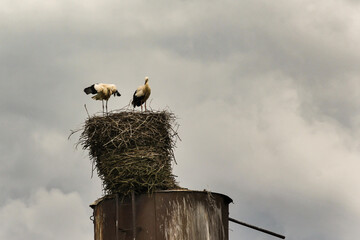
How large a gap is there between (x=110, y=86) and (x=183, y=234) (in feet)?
24.2

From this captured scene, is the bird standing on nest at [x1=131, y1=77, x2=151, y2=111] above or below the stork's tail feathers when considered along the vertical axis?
below

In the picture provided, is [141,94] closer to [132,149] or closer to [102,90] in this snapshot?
[102,90]

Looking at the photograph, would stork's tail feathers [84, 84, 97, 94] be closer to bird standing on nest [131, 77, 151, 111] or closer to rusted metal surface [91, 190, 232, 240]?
bird standing on nest [131, 77, 151, 111]

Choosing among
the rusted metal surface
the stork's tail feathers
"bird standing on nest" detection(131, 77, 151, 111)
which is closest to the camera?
the rusted metal surface

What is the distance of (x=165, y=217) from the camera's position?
1589cm

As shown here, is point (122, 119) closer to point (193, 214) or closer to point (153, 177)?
point (153, 177)

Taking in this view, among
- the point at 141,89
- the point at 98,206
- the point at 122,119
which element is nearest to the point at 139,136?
the point at 122,119

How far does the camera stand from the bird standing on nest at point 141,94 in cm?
2075

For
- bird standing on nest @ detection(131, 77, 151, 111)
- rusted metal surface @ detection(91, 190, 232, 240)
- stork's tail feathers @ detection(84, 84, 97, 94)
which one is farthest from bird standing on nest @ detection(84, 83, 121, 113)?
rusted metal surface @ detection(91, 190, 232, 240)

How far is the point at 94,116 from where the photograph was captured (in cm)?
1725

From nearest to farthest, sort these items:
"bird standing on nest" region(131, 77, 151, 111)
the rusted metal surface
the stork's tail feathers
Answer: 1. the rusted metal surface
2. "bird standing on nest" region(131, 77, 151, 111)
3. the stork's tail feathers

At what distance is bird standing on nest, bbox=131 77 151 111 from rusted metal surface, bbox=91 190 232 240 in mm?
4964

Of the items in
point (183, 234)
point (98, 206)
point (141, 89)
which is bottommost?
point (183, 234)

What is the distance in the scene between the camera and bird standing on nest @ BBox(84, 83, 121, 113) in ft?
70.0
